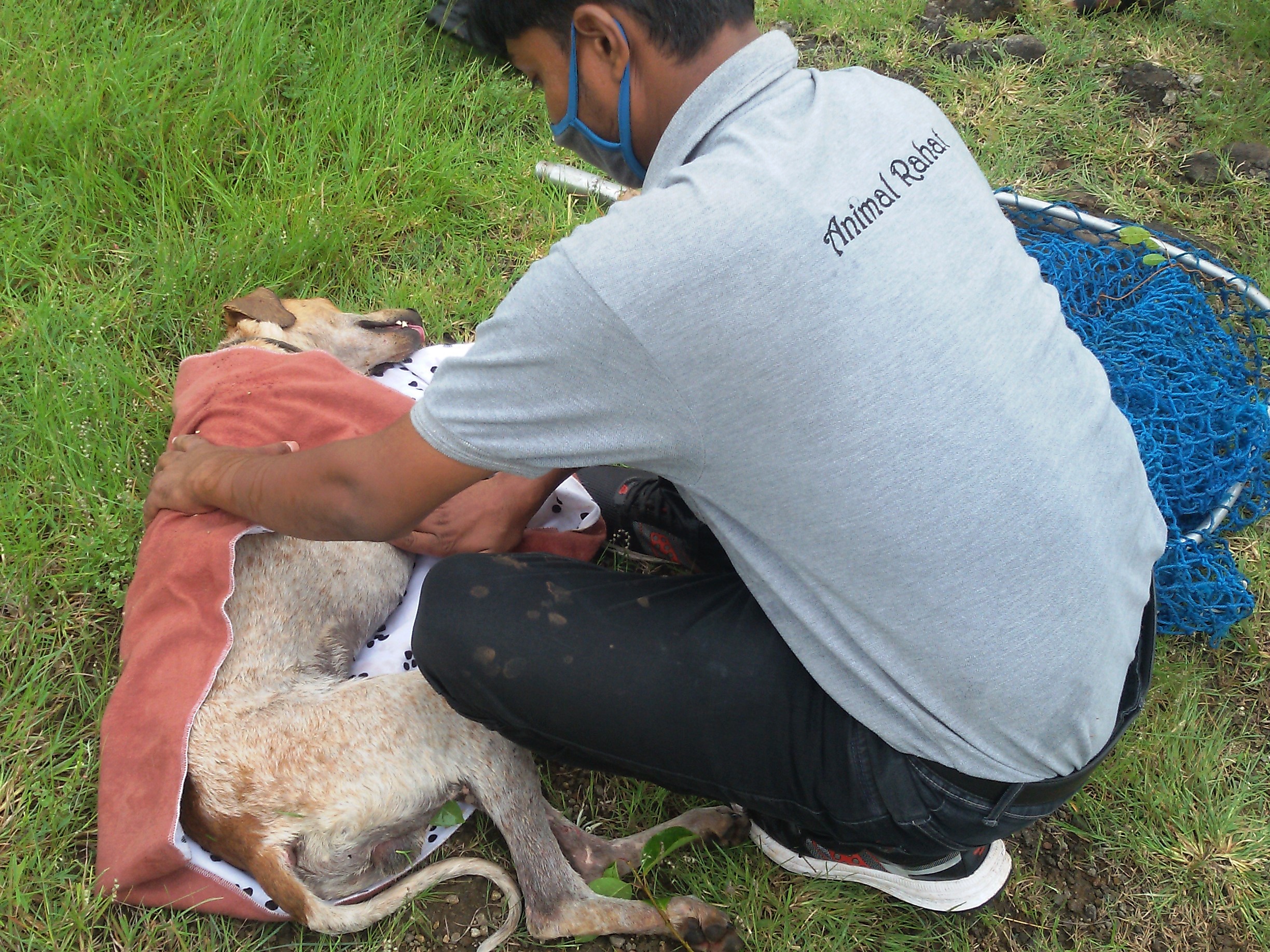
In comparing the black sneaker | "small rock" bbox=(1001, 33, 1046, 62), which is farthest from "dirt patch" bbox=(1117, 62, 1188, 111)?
the black sneaker

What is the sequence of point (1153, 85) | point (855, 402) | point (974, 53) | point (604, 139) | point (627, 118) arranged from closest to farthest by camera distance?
point (855, 402)
point (627, 118)
point (604, 139)
point (1153, 85)
point (974, 53)

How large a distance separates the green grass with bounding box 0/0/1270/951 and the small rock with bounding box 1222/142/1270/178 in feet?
0.36

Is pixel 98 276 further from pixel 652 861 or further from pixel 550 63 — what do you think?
pixel 652 861

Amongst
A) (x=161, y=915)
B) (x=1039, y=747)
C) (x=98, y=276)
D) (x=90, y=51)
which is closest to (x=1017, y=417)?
(x=1039, y=747)

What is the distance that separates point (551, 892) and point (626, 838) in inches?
11.3

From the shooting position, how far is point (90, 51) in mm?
4055

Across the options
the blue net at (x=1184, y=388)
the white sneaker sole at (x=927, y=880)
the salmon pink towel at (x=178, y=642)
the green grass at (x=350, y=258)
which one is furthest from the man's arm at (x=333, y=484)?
the blue net at (x=1184, y=388)

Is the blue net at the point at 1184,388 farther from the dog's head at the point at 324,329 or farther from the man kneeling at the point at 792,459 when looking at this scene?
the dog's head at the point at 324,329

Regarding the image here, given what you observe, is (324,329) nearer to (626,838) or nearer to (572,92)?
(572,92)

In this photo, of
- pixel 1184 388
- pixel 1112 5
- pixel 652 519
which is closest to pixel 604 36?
pixel 652 519

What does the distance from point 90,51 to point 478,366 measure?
11.6ft

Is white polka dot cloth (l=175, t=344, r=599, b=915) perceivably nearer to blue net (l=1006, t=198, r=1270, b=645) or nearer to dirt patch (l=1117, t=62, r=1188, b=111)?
blue net (l=1006, t=198, r=1270, b=645)

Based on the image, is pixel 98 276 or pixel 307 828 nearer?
pixel 307 828

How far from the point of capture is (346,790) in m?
2.42
